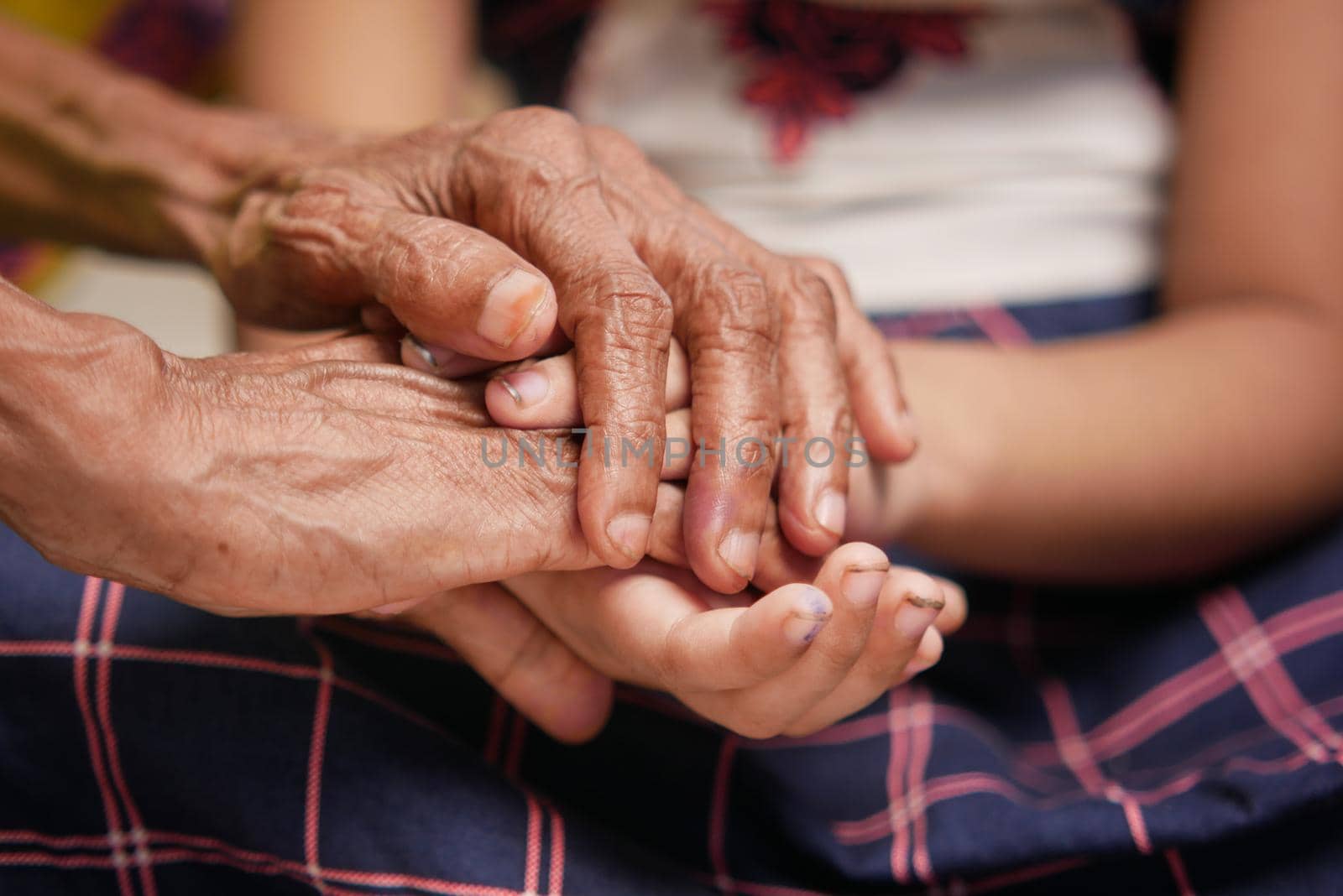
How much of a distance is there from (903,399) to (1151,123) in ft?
1.72

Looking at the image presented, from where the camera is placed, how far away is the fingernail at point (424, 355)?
2.06 ft

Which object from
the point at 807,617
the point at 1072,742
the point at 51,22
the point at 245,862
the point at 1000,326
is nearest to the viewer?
the point at 807,617

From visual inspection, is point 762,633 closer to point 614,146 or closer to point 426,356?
point 426,356

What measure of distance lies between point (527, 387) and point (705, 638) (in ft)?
0.62

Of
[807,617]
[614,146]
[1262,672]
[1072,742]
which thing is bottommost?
[1072,742]

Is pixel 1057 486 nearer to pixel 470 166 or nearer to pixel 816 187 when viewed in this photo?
pixel 816 187

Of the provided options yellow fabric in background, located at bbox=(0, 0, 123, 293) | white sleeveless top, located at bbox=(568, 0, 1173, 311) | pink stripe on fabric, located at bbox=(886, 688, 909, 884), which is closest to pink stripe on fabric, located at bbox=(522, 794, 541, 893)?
pink stripe on fabric, located at bbox=(886, 688, 909, 884)

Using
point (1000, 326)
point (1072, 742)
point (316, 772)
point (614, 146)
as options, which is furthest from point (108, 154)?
point (1072, 742)

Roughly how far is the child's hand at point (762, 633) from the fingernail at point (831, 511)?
8 centimetres

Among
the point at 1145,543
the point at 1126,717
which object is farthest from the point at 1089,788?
the point at 1145,543

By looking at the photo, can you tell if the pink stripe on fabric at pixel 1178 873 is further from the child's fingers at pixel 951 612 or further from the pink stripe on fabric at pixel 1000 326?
the pink stripe on fabric at pixel 1000 326

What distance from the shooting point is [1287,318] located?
0.91 metres

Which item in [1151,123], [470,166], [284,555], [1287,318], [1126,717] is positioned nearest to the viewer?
[284,555]

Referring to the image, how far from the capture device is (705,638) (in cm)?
54
